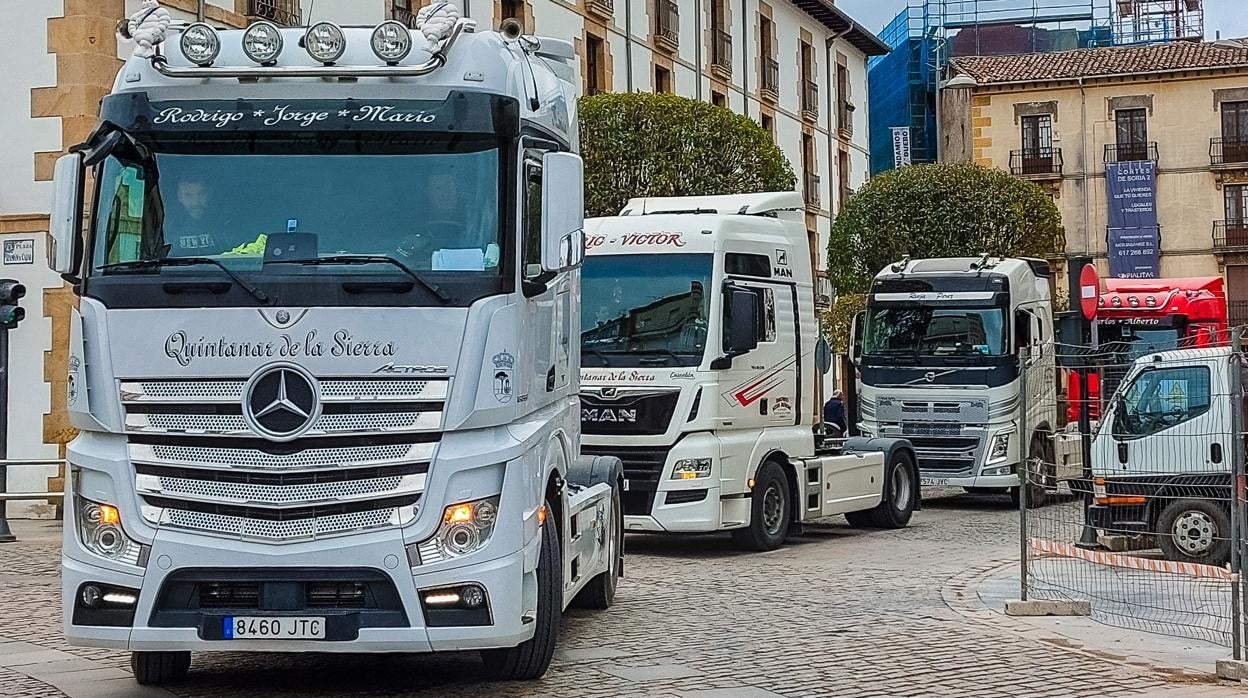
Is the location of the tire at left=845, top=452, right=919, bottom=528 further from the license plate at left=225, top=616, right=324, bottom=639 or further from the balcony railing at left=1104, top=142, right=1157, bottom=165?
the balcony railing at left=1104, top=142, right=1157, bottom=165

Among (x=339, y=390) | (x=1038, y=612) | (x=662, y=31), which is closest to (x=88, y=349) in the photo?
(x=339, y=390)

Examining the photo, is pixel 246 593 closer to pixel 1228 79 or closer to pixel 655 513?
pixel 655 513

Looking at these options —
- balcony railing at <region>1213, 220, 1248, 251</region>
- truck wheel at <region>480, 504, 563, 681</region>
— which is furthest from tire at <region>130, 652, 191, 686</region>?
balcony railing at <region>1213, 220, 1248, 251</region>

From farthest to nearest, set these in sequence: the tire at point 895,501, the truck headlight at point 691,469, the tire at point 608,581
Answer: the tire at point 895,501 < the truck headlight at point 691,469 < the tire at point 608,581

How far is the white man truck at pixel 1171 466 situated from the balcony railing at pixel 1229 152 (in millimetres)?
43528

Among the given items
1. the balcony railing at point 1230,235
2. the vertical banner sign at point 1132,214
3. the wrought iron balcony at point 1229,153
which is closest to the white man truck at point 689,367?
the vertical banner sign at point 1132,214

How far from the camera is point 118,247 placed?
7477 mm

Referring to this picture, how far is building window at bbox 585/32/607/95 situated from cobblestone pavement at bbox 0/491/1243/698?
21195 mm

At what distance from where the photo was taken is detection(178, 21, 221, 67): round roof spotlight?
7.57m

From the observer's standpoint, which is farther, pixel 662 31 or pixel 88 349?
pixel 662 31

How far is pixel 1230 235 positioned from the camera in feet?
177

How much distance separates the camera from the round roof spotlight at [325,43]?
24.9ft

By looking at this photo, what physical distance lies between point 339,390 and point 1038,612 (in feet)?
19.0

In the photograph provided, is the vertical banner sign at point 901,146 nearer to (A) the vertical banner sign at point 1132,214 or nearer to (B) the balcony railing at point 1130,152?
(A) the vertical banner sign at point 1132,214
